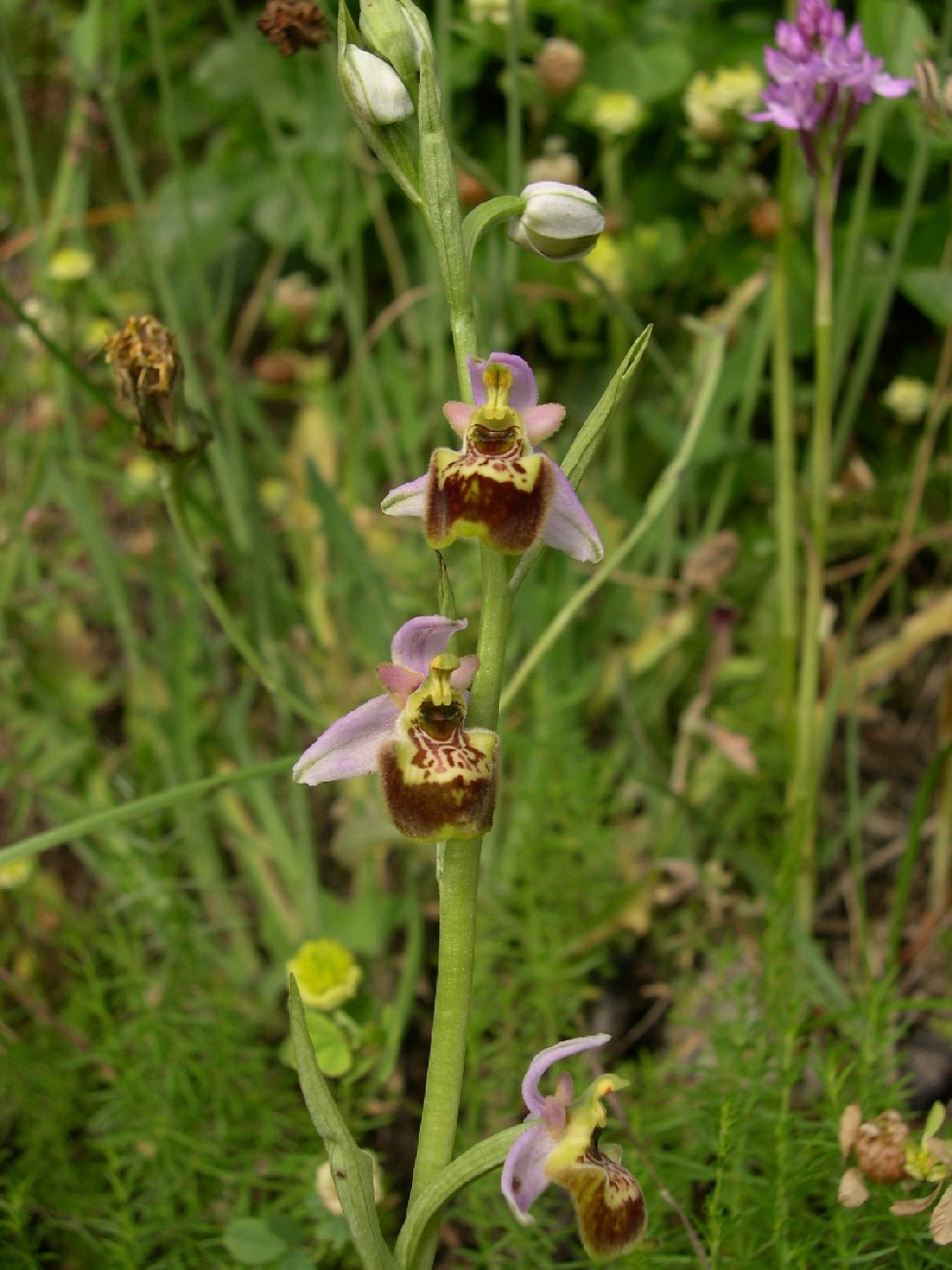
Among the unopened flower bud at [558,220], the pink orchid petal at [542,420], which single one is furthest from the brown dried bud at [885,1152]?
the unopened flower bud at [558,220]

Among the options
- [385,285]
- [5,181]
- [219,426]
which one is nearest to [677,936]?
[219,426]

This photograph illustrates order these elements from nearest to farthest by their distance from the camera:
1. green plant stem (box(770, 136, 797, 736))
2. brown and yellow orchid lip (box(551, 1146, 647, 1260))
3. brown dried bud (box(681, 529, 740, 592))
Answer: brown and yellow orchid lip (box(551, 1146, 647, 1260))
green plant stem (box(770, 136, 797, 736))
brown dried bud (box(681, 529, 740, 592))

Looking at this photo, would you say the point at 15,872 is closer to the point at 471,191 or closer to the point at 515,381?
the point at 515,381

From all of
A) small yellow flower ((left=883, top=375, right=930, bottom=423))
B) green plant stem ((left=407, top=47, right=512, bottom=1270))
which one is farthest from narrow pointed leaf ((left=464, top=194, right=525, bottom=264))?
small yellow flower ((left=883, top=375, right=930, bottom=423))

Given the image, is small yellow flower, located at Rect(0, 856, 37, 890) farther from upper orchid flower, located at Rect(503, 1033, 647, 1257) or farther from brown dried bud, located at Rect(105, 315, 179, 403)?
upper orchid flower, located at Rect(503, 1033, 647, 1257)

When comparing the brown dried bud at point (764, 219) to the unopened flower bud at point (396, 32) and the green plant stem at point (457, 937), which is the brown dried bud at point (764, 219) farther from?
the green plant stem at point (457, 937)

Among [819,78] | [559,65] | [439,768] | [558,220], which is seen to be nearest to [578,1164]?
[439,768]
